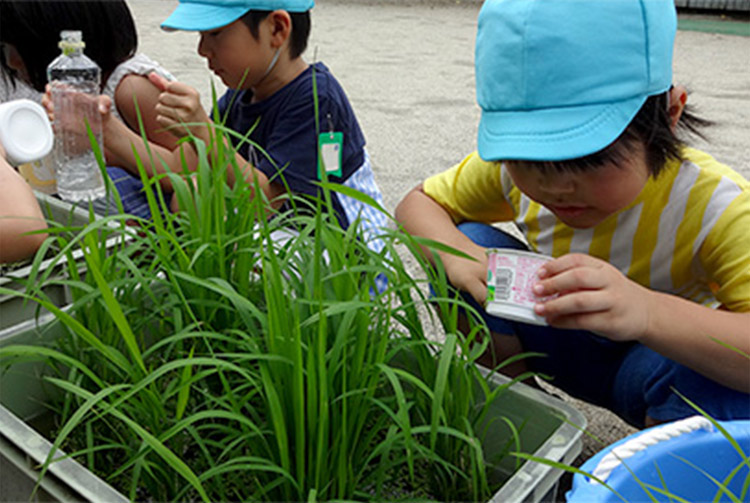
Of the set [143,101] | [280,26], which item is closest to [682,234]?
[280,26]

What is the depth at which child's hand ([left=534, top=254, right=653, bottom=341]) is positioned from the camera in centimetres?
85

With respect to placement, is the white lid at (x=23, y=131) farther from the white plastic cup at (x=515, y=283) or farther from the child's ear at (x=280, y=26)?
the white plastic cup at (x=515, y=283)

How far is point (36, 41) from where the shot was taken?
1.69 m

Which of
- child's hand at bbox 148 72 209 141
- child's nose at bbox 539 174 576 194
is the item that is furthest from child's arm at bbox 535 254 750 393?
child's hand at bbox 148 72 209 141

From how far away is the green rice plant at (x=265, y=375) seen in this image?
72 centimetres

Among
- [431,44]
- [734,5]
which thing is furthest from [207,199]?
[734,5]

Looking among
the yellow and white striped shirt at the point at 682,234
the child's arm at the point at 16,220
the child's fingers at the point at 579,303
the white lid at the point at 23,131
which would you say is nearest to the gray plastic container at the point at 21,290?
the child's arm at the point at 16,220

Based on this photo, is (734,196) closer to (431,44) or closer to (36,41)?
(36,41)

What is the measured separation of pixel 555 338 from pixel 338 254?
0.57 meters

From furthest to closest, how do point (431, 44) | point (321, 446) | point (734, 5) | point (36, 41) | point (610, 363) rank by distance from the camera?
point (734, 5) < point (431, 44) < point (36, 41) < point (610, 363) < point (321, 446)

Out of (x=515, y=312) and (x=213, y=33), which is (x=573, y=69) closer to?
(x=515, y=312)

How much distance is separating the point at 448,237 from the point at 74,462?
27.1 inches

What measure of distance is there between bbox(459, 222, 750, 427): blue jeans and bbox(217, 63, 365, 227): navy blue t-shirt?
372mm

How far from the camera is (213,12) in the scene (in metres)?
1.57
